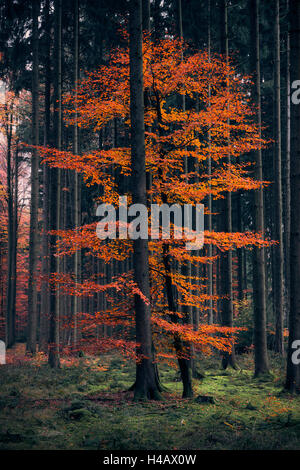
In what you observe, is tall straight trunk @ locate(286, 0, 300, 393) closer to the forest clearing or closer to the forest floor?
the forest clearing

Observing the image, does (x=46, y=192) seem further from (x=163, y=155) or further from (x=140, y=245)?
(x=140, y=245)

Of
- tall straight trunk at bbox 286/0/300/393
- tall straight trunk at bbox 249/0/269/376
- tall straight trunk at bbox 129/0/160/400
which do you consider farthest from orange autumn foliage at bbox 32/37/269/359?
tall straight trunk at bbox 249/0/269/376

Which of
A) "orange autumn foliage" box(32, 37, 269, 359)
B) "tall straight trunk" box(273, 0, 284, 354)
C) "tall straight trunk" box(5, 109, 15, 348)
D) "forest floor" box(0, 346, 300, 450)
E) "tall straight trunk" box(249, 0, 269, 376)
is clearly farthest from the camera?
"tall straight trunk" box(5, 109, 15, 348)

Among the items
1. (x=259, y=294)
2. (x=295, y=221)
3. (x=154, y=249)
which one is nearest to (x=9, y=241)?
(x=259, y=294)

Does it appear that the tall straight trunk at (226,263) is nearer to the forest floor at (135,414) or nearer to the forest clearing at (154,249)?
the forest clearing at (154,249)

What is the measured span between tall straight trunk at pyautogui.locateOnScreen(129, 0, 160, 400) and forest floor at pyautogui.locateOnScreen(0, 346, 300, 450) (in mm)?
613

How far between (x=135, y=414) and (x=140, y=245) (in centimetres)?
389

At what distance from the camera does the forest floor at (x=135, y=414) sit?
7.03 m

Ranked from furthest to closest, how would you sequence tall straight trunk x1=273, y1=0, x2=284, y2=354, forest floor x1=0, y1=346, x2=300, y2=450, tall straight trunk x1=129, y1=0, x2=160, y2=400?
1. tall straight trunk x1=273, y1=0, x2=284, y2=354
2. tall straight trunk x1=129, y1=0, x2=160, y2=400
3. forest floor x1=0, y1=346, x2=300, y2=450

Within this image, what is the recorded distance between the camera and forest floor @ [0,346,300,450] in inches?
277

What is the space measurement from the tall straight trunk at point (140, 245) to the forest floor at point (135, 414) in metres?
0.61

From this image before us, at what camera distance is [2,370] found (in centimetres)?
1505

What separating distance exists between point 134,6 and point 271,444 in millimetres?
10401
